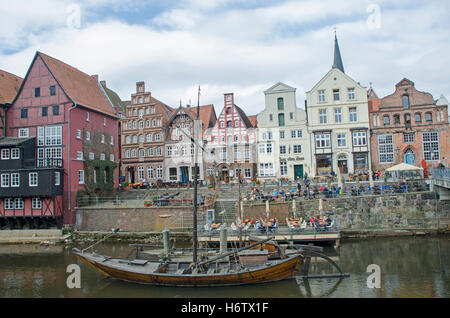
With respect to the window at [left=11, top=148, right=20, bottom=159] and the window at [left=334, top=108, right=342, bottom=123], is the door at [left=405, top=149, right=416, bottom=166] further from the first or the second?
the window at [left=11, top=148, right=20, bottom=159]

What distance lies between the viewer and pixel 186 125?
148ft

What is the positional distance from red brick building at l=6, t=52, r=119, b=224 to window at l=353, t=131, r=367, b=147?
2848 cm

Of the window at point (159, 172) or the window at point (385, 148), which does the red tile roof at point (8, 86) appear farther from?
the window at point (385, 148)

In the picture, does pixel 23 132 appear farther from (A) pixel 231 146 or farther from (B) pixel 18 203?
(A) pixel 231 146

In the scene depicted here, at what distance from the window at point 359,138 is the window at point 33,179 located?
33.8m

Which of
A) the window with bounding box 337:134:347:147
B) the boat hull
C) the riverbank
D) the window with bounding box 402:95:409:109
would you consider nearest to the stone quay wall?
the riverbank

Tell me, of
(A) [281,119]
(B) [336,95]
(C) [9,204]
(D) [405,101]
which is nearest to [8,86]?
(C) [9,204]

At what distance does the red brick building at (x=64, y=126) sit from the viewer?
108ft

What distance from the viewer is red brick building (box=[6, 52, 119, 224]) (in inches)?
1297

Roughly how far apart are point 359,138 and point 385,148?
3.18m

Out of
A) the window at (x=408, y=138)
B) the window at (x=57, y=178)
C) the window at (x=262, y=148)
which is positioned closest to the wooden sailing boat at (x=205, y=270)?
the window at (x=57, y=178)
